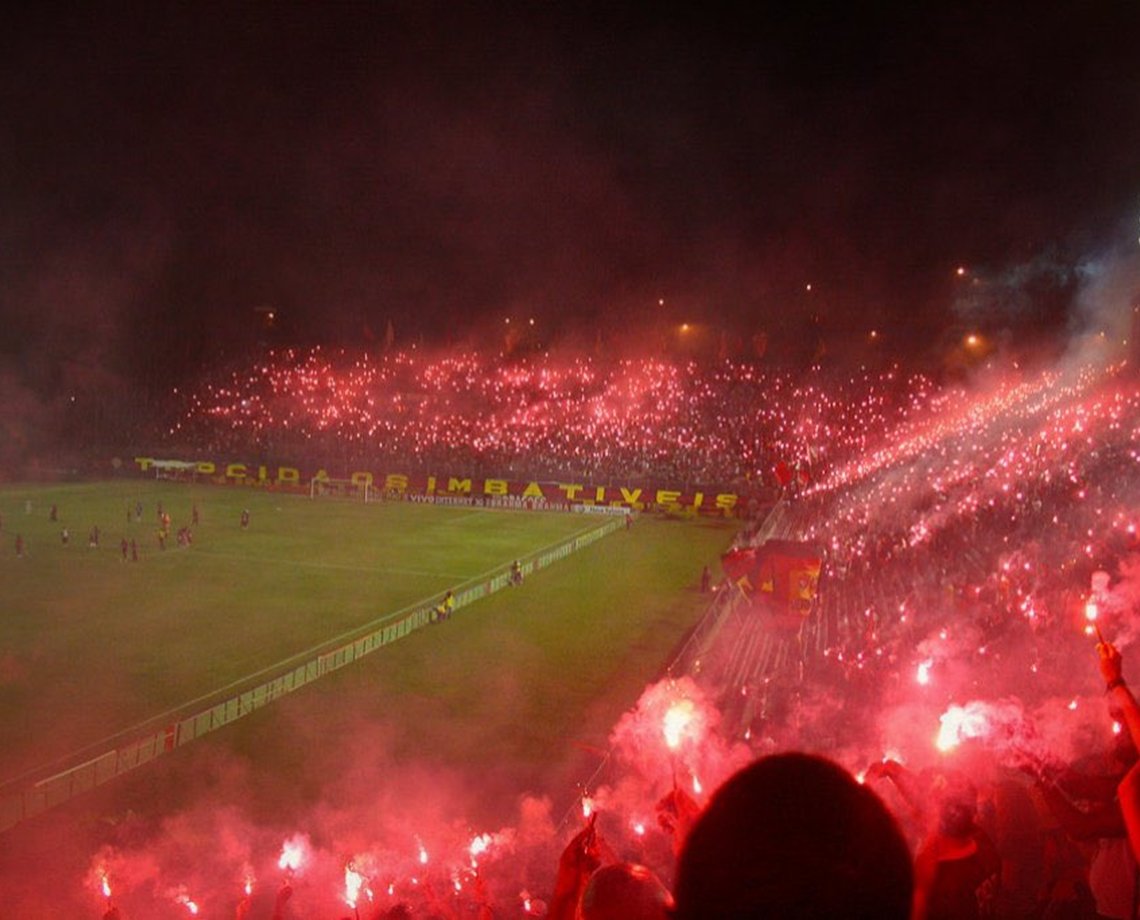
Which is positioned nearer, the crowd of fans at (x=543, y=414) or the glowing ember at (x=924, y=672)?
the glowing ember at (x=924, y=672)

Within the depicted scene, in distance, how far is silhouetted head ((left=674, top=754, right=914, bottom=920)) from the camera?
1.34 meters

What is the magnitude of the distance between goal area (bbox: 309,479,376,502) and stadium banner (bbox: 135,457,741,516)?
0.21 metres

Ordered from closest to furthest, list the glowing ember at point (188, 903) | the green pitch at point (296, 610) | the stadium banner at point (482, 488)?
the glowing ember at point (188, 903), the green pitch at point (296, 610), the stadium banner at point (482, 488)

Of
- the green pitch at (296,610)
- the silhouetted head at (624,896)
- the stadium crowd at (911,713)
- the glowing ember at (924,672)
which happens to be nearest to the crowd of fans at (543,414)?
the stadium crowd at (911,713)

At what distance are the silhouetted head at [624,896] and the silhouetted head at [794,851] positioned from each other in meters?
0.67

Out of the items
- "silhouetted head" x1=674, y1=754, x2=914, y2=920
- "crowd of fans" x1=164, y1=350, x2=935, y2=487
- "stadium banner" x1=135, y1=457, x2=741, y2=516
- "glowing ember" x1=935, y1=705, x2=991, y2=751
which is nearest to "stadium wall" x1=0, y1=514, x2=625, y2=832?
"glowing ember" x1=935, y1=705, x2=991, y2=751

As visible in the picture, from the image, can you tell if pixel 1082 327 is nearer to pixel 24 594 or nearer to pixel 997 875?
pixel 997 875

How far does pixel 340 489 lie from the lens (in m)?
50.2

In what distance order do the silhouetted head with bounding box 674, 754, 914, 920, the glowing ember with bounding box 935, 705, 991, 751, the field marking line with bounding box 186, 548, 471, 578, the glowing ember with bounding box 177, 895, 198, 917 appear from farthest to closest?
the field marking line with bounding box 186, 548, 471, 578, the glowing ember with bounding box 177, 895, 198, 917, the glowing ember with bounding box 935, 705, 991, 751, the silhouetted head with bounding box 674, 754, 914, 920

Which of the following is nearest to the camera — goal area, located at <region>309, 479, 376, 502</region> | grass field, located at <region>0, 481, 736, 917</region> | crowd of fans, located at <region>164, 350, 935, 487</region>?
grass field, located at <region>0, 481, 736, 917</region>

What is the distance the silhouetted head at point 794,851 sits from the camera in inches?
52.9

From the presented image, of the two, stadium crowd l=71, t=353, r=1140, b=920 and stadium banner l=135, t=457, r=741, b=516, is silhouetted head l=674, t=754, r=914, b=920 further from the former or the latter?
stadium banner l=135, t=457, r=741, b=516

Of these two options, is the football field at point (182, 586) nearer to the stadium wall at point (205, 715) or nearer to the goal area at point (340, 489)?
the stadium wall at point (205, 715)

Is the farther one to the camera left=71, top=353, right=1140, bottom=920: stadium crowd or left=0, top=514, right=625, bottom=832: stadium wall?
left=0, top=514, right=625, bottom=832: stadium wall
